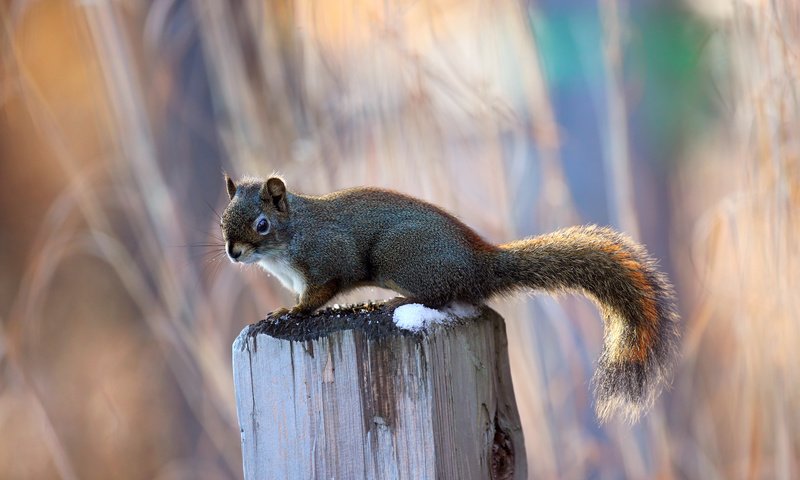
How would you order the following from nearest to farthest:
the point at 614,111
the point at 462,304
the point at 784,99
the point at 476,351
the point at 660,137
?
the point at 476,351
the point at 462,304
the point at 784,99
the point at 614,111
the point at 660,137

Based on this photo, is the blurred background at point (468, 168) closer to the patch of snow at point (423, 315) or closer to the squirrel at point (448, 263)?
the squirrel at point (448, 263)

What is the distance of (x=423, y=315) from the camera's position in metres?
1.19

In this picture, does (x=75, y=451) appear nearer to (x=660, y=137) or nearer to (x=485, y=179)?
(x=485, y=179)

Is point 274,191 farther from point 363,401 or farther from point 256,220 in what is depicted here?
point 363,401

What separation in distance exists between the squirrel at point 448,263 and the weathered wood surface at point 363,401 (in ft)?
0.55

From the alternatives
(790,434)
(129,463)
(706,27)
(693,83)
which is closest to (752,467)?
(790,434)

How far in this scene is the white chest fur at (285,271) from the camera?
1.51 m

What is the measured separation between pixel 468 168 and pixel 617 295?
3.14ft

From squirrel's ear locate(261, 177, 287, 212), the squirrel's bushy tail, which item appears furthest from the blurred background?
the squirrel's bushy tail

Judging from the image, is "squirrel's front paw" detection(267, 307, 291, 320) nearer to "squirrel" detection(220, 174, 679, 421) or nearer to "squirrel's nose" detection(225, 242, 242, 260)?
"squirrel" detection(220, 174, 679, 421)

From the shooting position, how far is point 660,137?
3.30 meters

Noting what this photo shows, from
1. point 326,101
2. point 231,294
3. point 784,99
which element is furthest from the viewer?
point 231,294

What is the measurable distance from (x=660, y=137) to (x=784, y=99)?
1.49 meters

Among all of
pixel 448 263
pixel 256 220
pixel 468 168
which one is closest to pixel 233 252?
pixel 256 220
